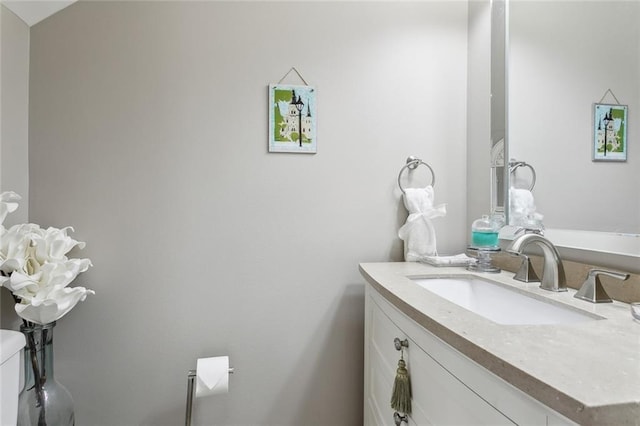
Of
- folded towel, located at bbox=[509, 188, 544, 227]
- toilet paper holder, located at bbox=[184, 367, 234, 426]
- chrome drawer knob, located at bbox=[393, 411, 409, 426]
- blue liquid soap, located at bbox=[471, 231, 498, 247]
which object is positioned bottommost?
toilet paper holder, located at bbox=[184, 367, 234, 426]

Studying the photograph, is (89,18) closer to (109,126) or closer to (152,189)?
(109,126)

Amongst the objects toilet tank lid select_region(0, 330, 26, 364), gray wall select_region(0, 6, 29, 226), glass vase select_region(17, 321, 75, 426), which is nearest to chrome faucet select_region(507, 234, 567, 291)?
toilet tank lid select_region(0, 330, 26, 364)

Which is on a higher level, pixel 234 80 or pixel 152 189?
pixel 234 80

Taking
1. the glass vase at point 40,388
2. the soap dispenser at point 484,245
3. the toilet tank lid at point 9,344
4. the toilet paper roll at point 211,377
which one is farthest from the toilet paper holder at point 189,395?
the soap dispenser at point 484,245

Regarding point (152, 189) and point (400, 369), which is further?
point (152, 189)

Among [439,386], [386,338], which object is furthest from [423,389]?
[386,338]

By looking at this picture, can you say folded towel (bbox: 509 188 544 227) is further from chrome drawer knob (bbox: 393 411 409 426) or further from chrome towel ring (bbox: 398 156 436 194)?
chrome drawer knob (bbox: 393 411 409 426)

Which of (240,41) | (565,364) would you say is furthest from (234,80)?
(565,364)

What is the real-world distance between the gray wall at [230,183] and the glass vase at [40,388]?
173 mm

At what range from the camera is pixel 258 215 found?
53.4 inches

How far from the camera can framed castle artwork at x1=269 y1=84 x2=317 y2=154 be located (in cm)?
135

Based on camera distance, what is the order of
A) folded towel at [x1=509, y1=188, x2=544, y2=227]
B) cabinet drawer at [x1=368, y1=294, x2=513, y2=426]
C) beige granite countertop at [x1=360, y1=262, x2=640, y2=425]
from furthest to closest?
folded towel at [x1=509, y1=188, x2=544, y2=227]
cabinet drawer at [x1=368, y1=294, x2=513, y2=426]
beige granite countertop at [x1=360, y1=262, x2=640, y2=425]

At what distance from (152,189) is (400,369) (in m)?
1.16

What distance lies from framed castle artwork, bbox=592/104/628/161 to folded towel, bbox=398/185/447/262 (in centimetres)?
54
